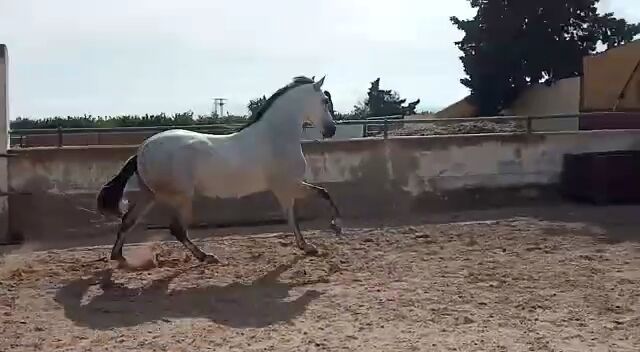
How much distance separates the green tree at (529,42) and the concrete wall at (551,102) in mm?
392

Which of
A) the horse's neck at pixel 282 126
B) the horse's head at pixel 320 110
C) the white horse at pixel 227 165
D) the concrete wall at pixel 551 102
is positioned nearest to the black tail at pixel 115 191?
the white horse at pixel 227 165

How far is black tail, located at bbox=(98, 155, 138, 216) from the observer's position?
5.99 m

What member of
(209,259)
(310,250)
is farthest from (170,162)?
(310,250)

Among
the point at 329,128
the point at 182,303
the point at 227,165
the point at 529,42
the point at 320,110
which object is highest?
the point at 529,42

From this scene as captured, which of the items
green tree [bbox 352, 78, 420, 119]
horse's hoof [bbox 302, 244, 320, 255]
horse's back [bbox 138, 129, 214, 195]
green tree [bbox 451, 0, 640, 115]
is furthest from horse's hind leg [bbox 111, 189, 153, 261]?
green tree [bbox 352, 78, 420, 119]

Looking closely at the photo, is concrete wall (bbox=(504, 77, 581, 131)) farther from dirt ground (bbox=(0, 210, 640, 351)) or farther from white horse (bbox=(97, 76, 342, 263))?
white horse (bbox=(97, 76, 342, 263))

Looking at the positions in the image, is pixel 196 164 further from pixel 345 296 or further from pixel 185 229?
pixel 345 296

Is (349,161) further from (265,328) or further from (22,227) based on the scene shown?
(265,328)

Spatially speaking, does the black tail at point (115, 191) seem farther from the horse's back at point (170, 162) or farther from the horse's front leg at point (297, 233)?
the horse's front leg at point (297, 233)

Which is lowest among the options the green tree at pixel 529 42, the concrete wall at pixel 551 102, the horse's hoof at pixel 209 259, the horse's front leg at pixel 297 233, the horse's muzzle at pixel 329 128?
the horse's hoof at pixel 209 259

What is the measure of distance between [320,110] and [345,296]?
2.21 metres

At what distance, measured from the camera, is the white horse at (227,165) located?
5.77 m

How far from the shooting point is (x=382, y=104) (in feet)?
122

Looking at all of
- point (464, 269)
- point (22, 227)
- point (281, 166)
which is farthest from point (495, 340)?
point (22, 227)
